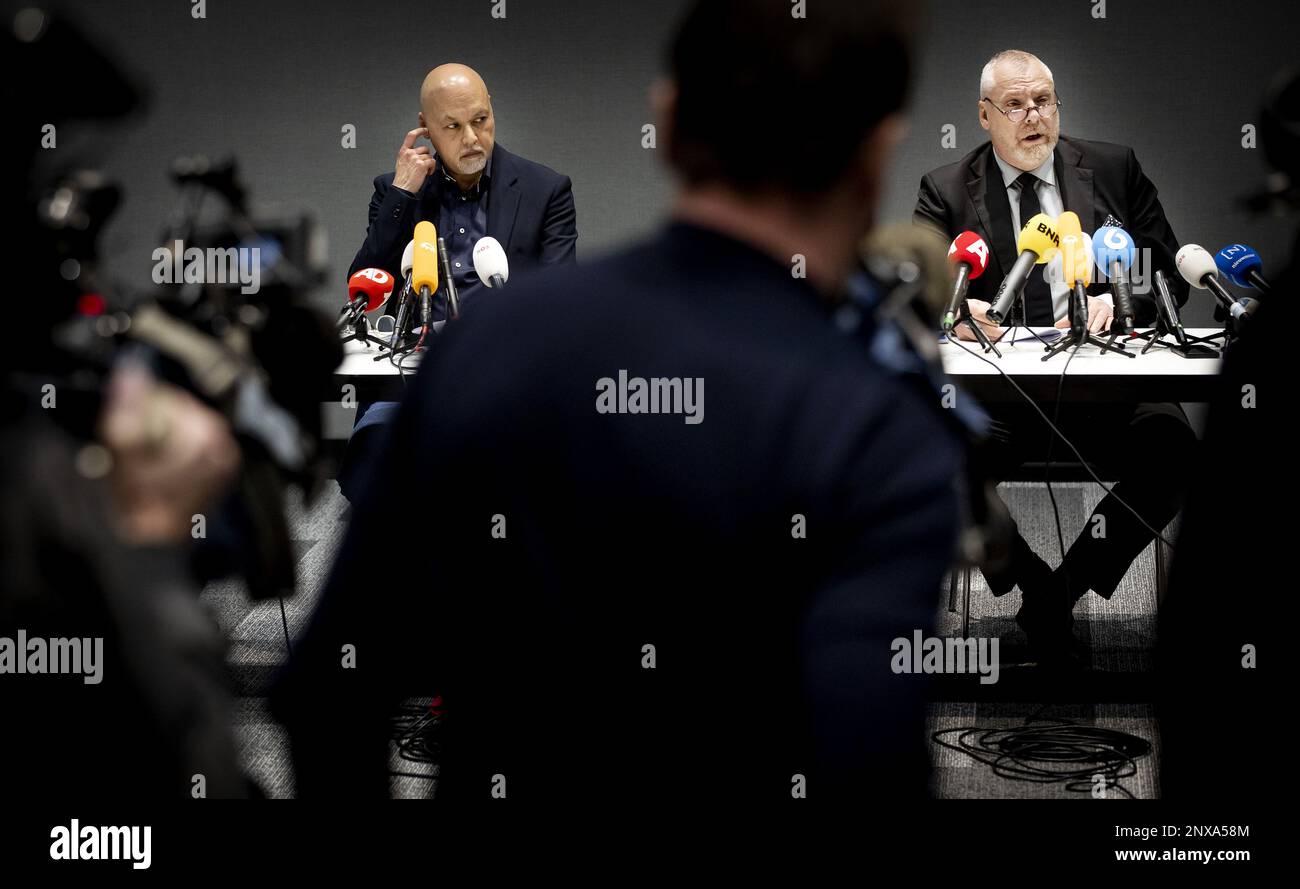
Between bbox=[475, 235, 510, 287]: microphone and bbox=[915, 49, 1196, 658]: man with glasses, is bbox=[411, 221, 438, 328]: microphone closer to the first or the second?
bbox=[475, 235, 510, 287]: microphone

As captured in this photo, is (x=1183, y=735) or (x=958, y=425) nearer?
(x=958, y=425)

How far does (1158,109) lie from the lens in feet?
16.0

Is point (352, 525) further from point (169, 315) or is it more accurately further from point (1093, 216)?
point (1093, 216)

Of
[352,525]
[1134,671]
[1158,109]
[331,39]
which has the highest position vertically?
[331,39]

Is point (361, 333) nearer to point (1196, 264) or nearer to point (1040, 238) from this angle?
point (1040, 238)

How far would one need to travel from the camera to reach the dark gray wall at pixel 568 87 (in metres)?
4.82

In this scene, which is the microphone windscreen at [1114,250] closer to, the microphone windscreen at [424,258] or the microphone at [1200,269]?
the microphone at [1200,269]

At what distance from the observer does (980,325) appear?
10.3ft

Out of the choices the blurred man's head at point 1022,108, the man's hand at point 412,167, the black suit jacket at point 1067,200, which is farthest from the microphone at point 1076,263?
the man's hand at point 412,167

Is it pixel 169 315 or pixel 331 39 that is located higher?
pixel 331 39

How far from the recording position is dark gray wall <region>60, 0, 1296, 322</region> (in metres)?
4.82

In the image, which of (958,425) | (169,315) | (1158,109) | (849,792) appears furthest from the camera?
(1158,109)
